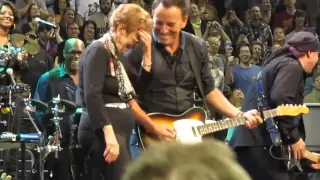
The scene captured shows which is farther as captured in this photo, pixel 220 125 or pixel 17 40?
pixel 17 40

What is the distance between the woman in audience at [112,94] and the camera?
4.39 m

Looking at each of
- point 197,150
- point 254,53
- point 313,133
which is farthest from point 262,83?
point 254,53

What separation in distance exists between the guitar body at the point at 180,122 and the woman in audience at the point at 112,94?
0.14 m

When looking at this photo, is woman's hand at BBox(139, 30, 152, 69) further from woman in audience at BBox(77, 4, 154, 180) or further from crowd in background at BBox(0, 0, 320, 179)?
crowd in background at BBox(0, 0, 320, 179)

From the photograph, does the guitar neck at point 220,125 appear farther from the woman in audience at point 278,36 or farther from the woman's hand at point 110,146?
the woman in audience at point 278,36

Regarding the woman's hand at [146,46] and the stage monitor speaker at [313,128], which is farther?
the stage monitor speaker at [313,128]

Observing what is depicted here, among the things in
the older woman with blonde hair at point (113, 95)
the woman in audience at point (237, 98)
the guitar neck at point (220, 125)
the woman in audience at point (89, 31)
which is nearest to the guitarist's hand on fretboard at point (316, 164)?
the guitar neck at point (220, 125)

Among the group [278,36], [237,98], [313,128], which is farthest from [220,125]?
[278,36]

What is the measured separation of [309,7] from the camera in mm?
13812

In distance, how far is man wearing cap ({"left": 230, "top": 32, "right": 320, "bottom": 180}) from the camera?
5305 millimetres

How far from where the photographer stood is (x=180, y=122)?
4676 millimetres

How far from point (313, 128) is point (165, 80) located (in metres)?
3.28

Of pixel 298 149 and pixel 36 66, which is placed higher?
pixel 298 149

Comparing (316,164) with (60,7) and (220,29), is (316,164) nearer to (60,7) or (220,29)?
(220,29)
